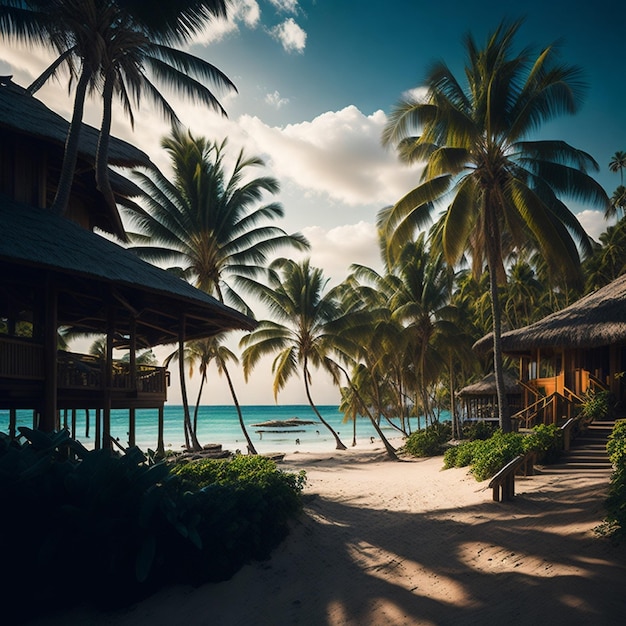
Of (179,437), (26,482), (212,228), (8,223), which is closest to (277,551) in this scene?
(26,482)

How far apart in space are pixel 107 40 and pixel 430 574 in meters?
12.1

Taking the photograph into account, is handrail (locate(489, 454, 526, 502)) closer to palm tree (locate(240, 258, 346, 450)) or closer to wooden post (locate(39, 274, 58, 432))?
wooden post (locate(39, 274, 58, 432))

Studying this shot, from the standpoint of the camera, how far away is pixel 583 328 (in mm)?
14539

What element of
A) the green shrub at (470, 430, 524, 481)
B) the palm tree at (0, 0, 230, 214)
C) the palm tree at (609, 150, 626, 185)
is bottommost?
the green shrub at (470, 430, 524, 481)

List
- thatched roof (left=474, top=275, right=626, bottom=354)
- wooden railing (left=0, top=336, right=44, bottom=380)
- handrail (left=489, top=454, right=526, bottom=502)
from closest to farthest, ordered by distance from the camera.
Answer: handrail (left=489, top=454, right=526, bottom=502) → wooden railing (left=0, top=336, right=44, bottom=380) → thatched roof (left=474, top=275, right=626, bottom=354)

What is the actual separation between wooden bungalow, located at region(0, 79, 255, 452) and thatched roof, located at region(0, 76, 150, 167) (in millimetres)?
50

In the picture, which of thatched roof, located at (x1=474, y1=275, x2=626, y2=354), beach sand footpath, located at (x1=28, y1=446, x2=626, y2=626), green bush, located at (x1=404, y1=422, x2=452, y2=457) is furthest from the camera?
green bush, located at (x1=404, y1=422, x2=452, y2=457)

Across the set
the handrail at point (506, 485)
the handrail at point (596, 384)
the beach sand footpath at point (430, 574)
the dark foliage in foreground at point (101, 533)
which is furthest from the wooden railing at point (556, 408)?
the dark foliage in foreground at point (101, 533)

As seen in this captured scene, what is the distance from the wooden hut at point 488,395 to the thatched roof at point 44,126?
59.0 feet

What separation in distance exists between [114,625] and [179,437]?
154 feet

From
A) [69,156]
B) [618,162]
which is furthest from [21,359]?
[618,162]

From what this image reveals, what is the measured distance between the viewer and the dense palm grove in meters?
5.77

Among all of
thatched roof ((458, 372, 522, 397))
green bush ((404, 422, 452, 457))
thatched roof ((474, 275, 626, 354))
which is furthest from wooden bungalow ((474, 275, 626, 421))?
thatched roof ((458, 372, 522, 397))

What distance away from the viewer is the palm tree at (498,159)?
1381 centimetres
